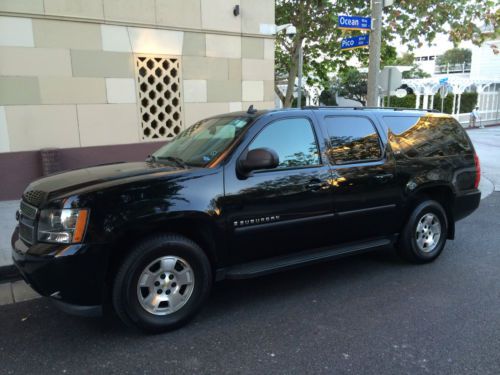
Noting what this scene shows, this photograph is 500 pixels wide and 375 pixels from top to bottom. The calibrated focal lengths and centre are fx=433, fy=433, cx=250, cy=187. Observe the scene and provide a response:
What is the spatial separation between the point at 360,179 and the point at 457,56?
280 ft

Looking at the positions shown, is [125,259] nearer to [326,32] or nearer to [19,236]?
[19,236]

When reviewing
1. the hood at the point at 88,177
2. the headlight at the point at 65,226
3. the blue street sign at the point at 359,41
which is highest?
the blue street sign at the point at 359,41

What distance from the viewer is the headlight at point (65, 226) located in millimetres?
3033

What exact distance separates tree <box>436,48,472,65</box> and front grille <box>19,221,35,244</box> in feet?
279

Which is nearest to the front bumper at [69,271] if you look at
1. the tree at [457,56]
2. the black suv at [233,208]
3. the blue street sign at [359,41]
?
the black suv at [233,208]

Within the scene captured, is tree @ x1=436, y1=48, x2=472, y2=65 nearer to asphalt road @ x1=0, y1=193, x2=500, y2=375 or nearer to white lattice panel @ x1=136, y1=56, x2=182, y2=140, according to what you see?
white lattice panel @ x1=136, y1=56, x2=182, y2=140

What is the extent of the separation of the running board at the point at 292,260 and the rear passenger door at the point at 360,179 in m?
0.10

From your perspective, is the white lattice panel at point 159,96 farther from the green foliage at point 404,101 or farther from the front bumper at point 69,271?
the green foliage at point 404,101

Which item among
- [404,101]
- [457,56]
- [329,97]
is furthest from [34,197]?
[457,56]

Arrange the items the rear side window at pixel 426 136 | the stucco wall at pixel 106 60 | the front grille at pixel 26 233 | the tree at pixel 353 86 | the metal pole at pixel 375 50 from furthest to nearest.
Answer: the tree at pixel 353 86 → the metal pole at pixel 375 50 → the stucco wall at pixel 106 60 → the rear side window at pixel 426 136 → the front grille at pixel 26 233

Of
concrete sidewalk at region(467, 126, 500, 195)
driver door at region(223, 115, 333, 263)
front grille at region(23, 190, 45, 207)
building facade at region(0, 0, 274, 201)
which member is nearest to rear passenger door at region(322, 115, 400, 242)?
driver door at region(223, 115, 333, 263)

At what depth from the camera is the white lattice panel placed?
342 inches

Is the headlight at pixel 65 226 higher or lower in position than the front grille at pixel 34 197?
lower

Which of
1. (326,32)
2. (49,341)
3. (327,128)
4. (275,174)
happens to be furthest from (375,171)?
(326,32)
